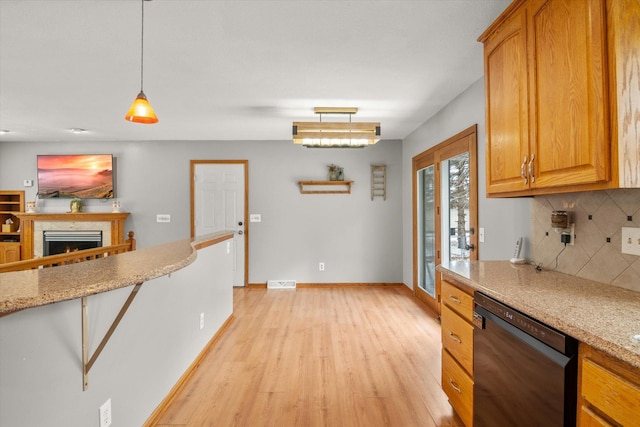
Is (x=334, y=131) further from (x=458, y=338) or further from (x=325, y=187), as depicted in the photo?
(x=458, y=338)

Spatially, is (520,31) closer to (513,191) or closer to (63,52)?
(513,191)

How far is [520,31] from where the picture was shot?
175 centimetres

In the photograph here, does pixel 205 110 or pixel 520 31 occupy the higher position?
pixel 205 110

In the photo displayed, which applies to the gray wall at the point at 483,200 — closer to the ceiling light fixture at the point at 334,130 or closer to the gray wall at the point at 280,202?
the ceiling light fixture at the point at 334,130

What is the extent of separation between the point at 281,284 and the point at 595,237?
4361 mm

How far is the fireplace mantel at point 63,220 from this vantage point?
5.25 metres

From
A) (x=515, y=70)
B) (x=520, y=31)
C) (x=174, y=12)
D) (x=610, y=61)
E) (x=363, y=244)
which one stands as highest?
(x=174, y=12)

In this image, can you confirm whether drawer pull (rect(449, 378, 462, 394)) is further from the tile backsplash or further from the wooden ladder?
the wooden ladder

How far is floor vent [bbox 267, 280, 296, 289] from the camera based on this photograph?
5426 mm

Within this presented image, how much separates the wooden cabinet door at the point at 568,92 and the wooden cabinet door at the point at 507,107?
0.22 feet

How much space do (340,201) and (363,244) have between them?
31.1 inches

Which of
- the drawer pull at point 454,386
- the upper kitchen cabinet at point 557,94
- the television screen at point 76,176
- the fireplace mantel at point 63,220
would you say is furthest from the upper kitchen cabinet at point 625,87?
the television screen at point 76,176

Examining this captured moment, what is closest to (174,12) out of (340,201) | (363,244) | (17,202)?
(340,201)

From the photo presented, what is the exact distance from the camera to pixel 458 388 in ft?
6.45
